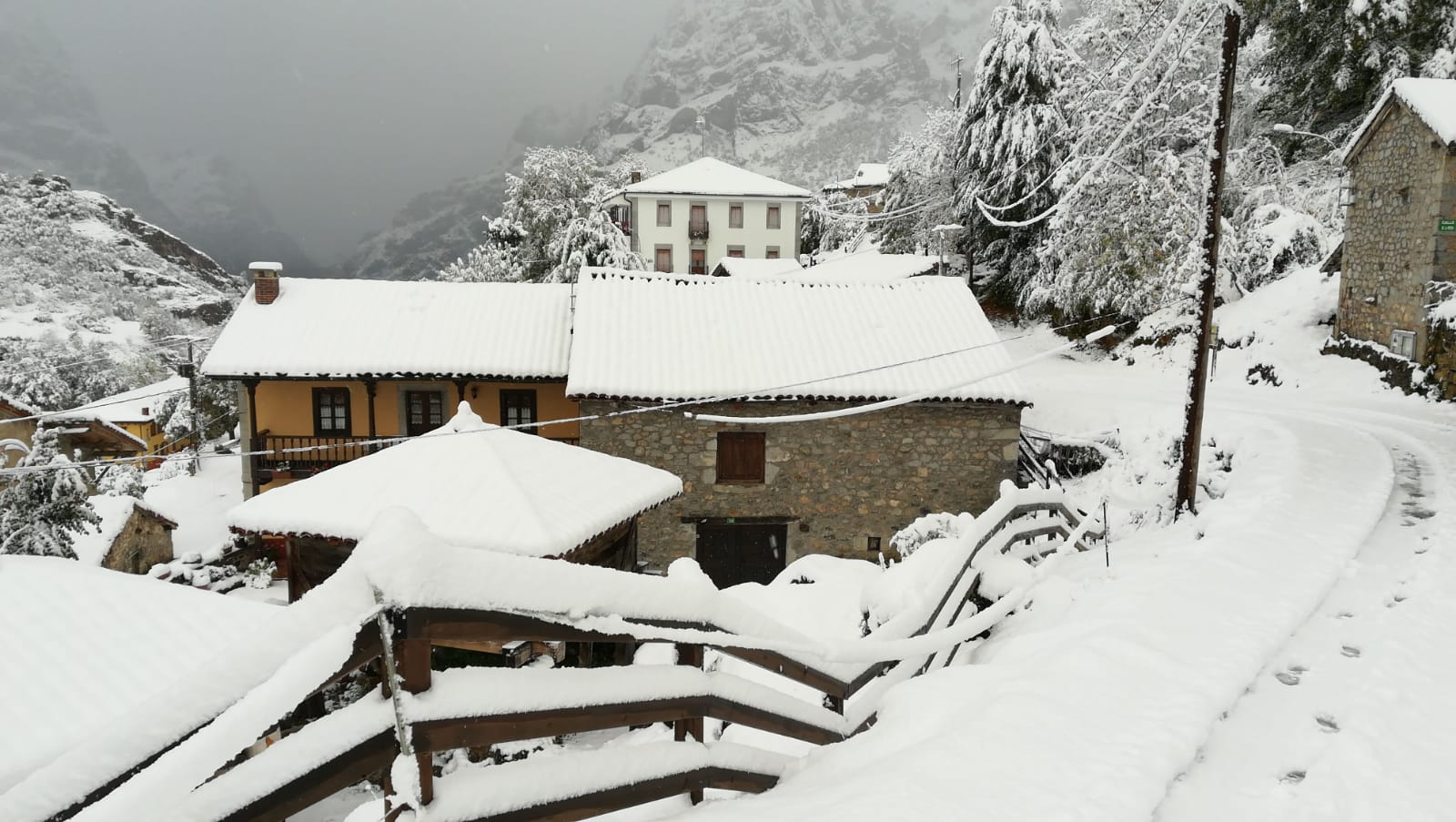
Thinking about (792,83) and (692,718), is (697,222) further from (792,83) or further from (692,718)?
(792,83)

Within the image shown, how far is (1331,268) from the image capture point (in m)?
19.7

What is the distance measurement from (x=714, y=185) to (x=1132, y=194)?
28343mm

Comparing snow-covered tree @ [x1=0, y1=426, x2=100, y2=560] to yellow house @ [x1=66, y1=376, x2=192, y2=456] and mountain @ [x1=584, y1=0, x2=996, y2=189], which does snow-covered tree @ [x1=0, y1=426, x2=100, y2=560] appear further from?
mountain @ [x1=584, y1=0, x2=996, y2=189]

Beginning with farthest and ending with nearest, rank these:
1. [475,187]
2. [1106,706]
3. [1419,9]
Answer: [475,187], [1419,9], [1106,706]

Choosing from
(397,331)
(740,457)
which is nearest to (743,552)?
(740,457)

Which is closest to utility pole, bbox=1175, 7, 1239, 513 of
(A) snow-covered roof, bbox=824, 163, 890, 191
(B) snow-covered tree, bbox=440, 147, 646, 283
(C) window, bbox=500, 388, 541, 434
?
(C) window, bbox=500, 388, 541, 434

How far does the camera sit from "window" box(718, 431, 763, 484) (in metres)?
15.0

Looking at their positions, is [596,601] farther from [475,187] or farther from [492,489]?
[475,187]

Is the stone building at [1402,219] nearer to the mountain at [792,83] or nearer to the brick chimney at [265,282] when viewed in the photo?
the brick chimney at [265,282]

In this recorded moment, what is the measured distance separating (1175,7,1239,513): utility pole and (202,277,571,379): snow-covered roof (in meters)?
12.3

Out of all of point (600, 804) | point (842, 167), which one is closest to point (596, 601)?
point (600, 804)

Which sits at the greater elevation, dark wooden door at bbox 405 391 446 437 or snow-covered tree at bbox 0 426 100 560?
dark wooden door at bbox 405 391 446 437

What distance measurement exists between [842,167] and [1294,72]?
110695 mm

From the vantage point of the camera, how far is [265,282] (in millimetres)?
19109
